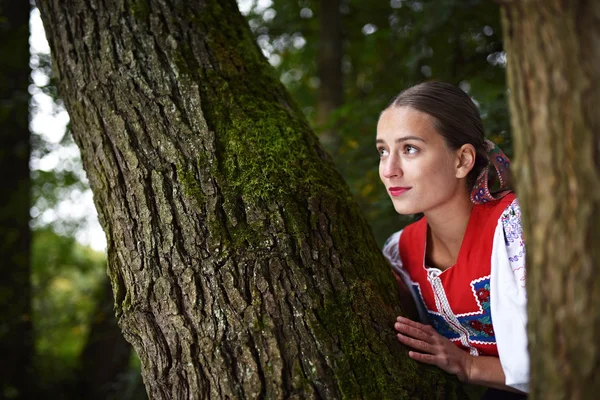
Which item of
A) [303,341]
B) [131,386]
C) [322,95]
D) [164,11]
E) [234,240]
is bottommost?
[131,386]

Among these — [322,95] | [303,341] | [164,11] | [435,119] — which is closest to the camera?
[303,341]

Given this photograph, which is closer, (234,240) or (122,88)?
(234,240)

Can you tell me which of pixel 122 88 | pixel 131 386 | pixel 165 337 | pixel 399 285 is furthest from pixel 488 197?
pixel 131 386

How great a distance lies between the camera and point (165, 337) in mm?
1864

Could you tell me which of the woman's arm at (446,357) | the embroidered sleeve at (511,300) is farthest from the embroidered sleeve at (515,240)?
the woman's arm at (446,357)

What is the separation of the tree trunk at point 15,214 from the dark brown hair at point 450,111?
12.1 ft

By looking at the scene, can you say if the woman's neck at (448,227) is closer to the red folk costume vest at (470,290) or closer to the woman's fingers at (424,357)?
the red folk costume vest at (470,290)

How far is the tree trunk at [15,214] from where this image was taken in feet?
14.8

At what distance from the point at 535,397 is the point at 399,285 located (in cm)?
132

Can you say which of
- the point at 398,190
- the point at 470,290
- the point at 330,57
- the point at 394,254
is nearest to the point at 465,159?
the point at 398,190

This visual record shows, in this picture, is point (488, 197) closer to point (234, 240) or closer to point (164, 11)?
point (234, 240)

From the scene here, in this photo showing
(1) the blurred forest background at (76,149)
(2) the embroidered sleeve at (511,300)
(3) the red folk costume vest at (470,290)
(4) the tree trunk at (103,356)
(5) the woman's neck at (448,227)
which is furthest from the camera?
(4) the tree trunk at (103,356)

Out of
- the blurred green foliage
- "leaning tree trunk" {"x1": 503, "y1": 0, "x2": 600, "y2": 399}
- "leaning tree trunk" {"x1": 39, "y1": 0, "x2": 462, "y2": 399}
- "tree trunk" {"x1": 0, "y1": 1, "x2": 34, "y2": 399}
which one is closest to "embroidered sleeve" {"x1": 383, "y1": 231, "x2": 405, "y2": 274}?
"leaning tree trunk" {"x1": 39, "y1": 0, "x2": 462, "y2": 399}

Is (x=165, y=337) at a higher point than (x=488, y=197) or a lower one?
lower
